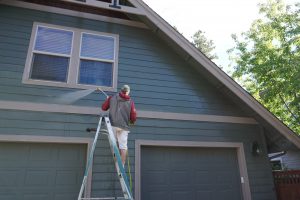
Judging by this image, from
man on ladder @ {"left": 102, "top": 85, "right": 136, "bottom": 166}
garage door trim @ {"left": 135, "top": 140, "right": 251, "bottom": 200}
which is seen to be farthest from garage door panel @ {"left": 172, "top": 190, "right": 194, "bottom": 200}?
man on ladder @ {"left": 102, "top": 85, "right": 136, "bottom": 166}

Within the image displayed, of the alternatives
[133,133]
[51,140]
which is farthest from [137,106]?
[51,140]

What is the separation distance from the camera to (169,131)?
5695mm

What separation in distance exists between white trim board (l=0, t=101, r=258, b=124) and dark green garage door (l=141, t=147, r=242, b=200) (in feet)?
2.30

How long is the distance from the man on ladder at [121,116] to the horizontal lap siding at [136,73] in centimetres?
89

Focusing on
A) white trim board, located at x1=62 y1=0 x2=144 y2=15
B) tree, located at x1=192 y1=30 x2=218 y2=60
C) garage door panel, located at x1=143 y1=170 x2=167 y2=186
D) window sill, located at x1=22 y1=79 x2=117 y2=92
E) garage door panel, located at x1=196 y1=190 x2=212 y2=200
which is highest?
tree, located at x1=192 y1=30 x2=218 y2=60

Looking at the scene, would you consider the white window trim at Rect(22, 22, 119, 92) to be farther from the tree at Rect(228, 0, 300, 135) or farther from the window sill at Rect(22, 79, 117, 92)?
the tree at Rect(228, 0, 300, 135)

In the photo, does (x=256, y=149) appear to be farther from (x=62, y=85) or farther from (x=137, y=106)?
(x=62, y=85)

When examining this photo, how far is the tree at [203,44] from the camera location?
2625 centimetres

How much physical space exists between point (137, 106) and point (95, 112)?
94 cm

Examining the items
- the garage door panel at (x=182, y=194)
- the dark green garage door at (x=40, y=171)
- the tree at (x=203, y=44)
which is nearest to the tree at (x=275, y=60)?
the garage door panel at (x=182, y=194)

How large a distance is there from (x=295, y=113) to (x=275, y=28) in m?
3.82

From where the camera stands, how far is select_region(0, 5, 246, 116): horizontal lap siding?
505cm

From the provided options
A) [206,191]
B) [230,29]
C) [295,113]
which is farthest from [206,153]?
[230,29]

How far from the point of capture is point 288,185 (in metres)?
5.89
